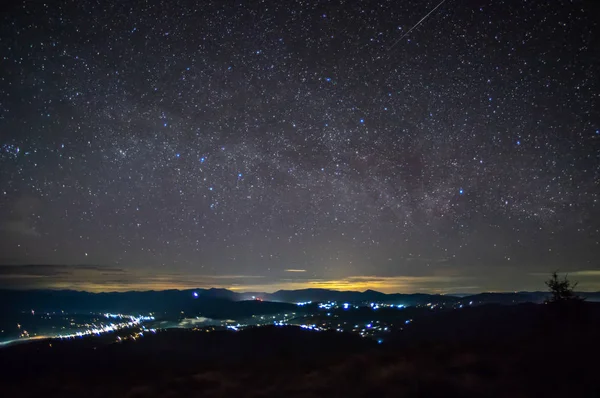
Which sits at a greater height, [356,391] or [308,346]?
[356,391]

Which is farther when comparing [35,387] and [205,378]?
[35,387]

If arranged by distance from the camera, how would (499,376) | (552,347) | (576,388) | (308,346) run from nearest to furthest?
(576,388) → (499,376) → (552,347) → (308,346)

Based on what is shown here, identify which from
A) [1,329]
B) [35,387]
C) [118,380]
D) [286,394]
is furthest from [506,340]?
[1,329]

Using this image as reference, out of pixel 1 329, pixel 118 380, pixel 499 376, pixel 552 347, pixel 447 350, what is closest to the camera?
pixel 499 376

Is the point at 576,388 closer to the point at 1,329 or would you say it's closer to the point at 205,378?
the point at 205,378

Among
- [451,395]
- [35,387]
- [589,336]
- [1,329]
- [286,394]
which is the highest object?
[589,336]

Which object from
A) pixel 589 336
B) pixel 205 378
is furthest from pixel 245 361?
pixel 589 336
